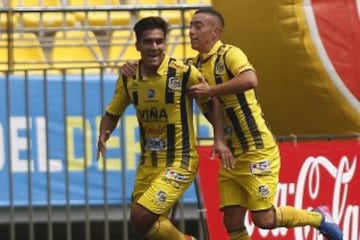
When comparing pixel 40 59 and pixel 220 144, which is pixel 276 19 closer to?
pixel 220 144

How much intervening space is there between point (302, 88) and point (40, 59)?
4569 millimetres

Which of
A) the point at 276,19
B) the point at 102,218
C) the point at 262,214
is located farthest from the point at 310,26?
the point at 102,218

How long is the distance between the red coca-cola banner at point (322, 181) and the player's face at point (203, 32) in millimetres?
1519

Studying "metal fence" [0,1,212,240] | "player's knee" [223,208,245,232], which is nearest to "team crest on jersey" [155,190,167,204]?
"player's knee" [223,208,245,232]

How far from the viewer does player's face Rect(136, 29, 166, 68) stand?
7.98m

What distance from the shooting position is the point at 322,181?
9.38m

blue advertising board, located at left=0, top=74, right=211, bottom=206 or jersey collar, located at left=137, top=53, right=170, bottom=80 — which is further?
blue advertising board, located at left=0, top=74, right=211, bottom=206

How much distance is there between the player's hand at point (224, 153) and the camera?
8.00m

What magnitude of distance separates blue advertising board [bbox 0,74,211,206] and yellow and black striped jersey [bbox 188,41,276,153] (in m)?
2.22

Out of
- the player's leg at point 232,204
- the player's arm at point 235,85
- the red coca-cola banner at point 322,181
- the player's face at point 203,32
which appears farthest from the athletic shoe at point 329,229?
the player's face at point 203,32

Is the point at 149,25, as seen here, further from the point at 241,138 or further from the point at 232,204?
the point at 232,204

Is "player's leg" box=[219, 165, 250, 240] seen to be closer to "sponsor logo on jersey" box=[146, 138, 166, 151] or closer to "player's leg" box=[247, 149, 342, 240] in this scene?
"player's leg" box=[247, 149, 342, 240]

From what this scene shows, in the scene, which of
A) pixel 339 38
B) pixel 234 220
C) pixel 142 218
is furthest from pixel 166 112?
pixel 339 38

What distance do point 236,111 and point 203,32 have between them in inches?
23.9
